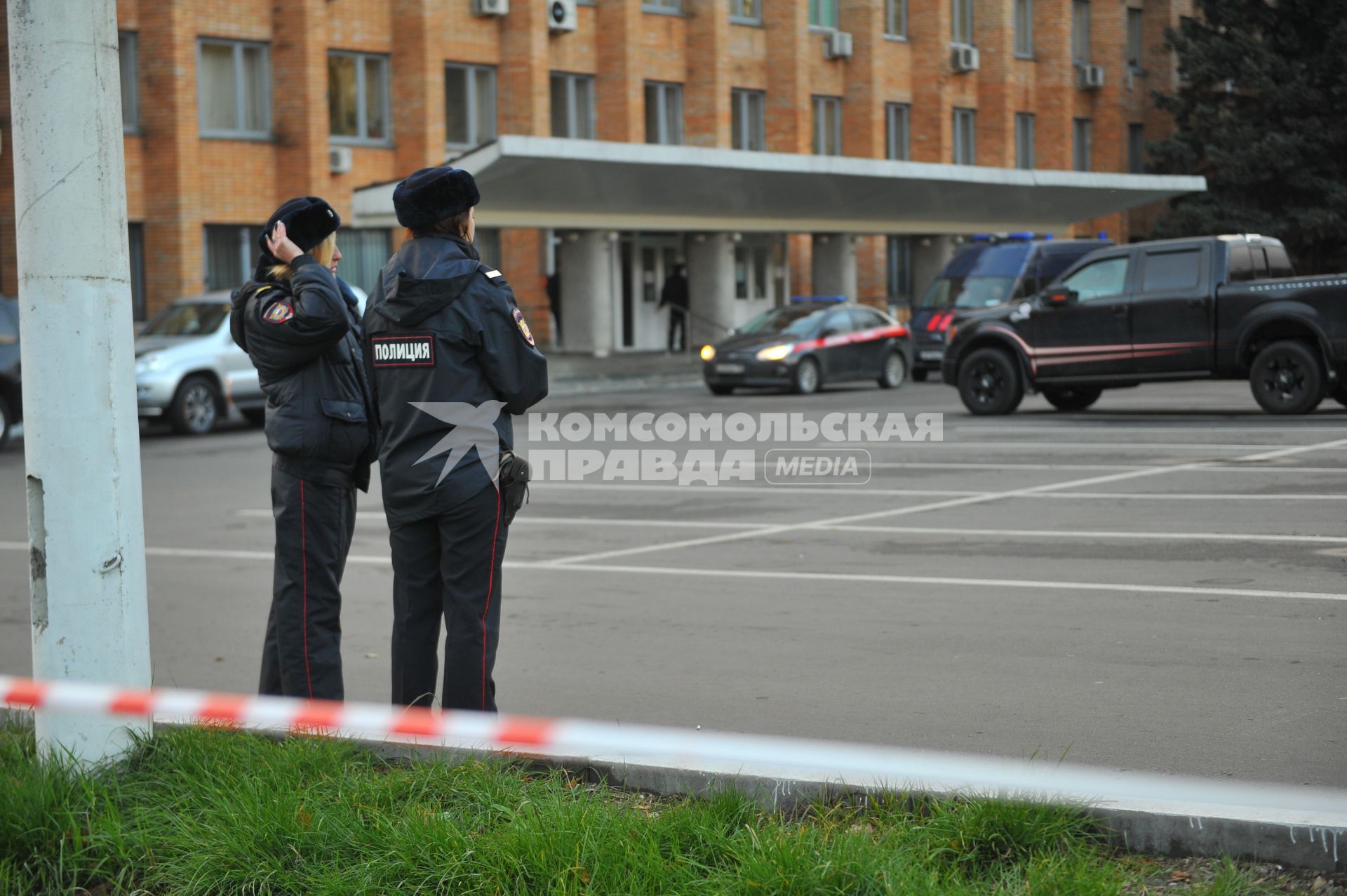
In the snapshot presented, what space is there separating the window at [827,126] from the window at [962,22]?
545cm

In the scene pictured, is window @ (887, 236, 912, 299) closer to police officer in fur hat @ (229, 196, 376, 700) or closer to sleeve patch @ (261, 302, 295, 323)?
police officer in fur hat @ (229, 196, 376, 700)

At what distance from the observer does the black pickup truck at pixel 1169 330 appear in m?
17.3

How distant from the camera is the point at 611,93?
37.9m

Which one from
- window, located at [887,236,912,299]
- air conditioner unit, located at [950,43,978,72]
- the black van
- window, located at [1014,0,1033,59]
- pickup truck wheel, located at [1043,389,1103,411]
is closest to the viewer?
pickup truck wheel, located at [1043,389,1103,411]

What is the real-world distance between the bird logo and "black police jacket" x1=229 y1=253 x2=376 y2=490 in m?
0.56

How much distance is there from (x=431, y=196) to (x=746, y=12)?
37965 millimetres

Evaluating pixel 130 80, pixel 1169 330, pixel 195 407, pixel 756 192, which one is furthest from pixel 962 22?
pixel 195 407

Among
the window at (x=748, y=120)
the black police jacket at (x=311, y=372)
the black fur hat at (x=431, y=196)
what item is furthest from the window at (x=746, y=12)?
the black fur hat at (x=431, y=196)

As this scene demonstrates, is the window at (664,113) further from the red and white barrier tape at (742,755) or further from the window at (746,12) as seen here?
the red and white barrier tape at (742,755)

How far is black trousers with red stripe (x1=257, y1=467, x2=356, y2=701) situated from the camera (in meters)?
5.48

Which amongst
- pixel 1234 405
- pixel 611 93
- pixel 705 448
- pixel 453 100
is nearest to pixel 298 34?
pixel 453 100

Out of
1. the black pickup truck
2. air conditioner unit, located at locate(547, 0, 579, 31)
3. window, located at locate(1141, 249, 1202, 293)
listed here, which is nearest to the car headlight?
the black pickup truck

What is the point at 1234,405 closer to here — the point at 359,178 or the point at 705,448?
the point at 705,448

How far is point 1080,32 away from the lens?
170 ft
